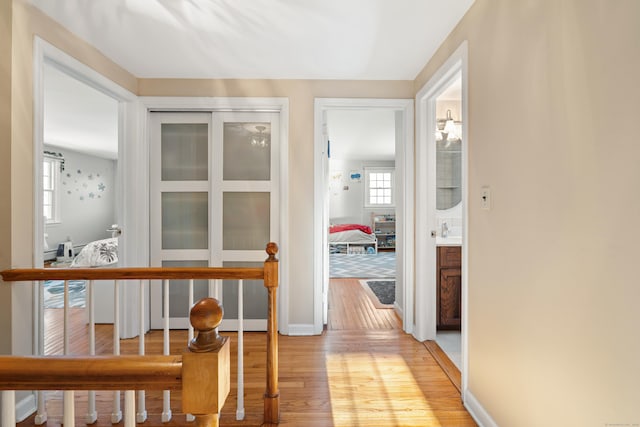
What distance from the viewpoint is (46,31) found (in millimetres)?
1936

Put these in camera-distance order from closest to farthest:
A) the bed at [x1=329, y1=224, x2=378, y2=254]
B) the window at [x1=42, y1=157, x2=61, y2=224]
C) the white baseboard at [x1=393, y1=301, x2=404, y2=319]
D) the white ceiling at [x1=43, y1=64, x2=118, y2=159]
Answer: the white baseboard at [x1=393, y1=301, x2=404, y2=319] < the white ceiling at [x1=43, y1=64, x2=118, y2=159] < the window at [x1=42, y1=157, x2=61, y2=224] < the bed at [x1=329, y1=224, x2=378, y2=254]

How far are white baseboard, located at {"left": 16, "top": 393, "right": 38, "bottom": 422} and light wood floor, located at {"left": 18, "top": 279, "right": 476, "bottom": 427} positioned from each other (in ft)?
0.16

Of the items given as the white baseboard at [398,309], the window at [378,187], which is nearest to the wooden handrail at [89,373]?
the white baseboard at [398,309]

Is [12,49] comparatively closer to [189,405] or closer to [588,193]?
[189,405]

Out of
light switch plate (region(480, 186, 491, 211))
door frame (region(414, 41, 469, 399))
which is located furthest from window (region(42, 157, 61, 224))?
light switch plate (region(480, 186, 491, 211))

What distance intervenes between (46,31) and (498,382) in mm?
3313

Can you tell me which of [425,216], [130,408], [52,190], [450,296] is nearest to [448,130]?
[425,216]

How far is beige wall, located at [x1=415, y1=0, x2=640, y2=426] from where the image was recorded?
37.0 inches

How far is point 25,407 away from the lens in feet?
5.80

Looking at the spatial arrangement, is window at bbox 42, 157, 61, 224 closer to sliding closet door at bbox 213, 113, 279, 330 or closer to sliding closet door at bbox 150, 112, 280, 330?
sliding closet door at bbox 150, 112, 280, 330

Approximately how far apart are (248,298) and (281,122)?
5.64 ft

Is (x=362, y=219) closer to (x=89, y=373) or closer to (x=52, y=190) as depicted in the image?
(x=52, y=190)

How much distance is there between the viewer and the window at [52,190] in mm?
6672

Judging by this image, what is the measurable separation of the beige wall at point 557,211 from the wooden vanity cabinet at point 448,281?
104 cm
